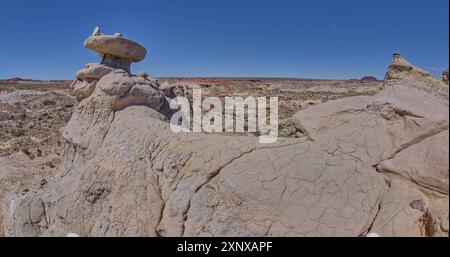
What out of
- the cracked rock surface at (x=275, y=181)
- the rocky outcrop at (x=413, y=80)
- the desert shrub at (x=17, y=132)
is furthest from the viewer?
the desert shrub at (x=17, y=132)

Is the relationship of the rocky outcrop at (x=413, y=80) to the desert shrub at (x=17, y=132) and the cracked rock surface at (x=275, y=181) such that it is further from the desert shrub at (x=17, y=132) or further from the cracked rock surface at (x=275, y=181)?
the desert shrub at (x=17, y=132)

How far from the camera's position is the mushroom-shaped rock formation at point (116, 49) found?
5.97m

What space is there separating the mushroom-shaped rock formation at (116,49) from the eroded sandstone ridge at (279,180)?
1.58 metres

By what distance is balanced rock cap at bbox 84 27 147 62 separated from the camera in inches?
235

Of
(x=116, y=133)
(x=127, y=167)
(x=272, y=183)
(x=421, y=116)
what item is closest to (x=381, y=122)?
(x=421, y=116)

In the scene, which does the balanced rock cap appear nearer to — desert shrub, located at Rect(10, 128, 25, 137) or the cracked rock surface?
the cracked rock surface

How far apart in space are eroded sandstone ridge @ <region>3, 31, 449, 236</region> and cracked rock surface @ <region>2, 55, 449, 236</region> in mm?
11

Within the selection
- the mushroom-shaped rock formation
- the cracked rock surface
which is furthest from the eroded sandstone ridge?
the mushroom-shaped rock formation

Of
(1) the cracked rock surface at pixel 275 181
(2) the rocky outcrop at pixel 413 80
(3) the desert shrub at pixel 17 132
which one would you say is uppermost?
(2) the rocky outcrop at pixel 413 80

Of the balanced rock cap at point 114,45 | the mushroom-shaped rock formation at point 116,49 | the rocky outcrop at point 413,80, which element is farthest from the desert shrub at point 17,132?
the rocky outcrop at point 413,80

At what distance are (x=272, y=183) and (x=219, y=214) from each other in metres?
0.64

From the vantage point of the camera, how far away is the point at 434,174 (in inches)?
123
